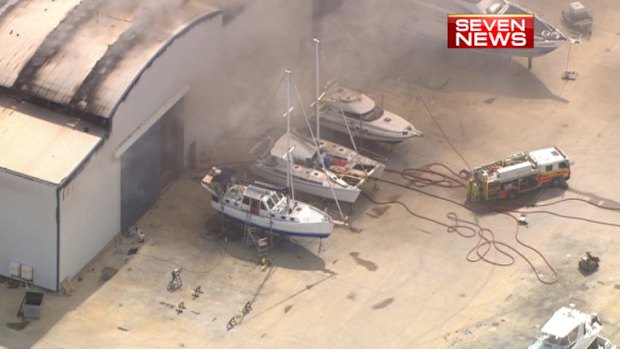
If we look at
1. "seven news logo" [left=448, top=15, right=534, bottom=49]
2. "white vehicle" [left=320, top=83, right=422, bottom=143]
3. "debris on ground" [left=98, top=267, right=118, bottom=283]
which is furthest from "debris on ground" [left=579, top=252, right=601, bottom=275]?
"seven news logo" [left=448, top=15, right=534, bottom=49]

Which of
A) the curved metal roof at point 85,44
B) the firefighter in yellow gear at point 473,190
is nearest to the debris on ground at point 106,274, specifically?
the curved metal roof at point 85,44

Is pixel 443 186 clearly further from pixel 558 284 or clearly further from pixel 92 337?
pixel 92 337

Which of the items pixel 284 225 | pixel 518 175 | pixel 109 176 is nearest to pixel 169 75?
pixel 109 176

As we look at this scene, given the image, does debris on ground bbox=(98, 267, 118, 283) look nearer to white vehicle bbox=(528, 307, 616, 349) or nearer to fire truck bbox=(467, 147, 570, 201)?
fire truck bbox=(467, 147, 570, 201)

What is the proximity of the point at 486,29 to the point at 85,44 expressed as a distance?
23.8 metres

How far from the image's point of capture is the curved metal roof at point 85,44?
68.3 metres

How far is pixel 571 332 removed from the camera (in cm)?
6203

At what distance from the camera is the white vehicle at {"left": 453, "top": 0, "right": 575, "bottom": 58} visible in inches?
3317

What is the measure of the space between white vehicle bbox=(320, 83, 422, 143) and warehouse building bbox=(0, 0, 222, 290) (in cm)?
659

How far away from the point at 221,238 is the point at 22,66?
35.2 feet

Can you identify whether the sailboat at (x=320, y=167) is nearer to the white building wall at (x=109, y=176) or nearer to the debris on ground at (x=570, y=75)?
the white building wall at (x=109, y=176)

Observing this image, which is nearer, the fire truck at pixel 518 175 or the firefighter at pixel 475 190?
the fire truck at pixel 518 175

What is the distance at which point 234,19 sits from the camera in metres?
78.2

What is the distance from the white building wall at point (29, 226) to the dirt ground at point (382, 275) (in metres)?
1.17
